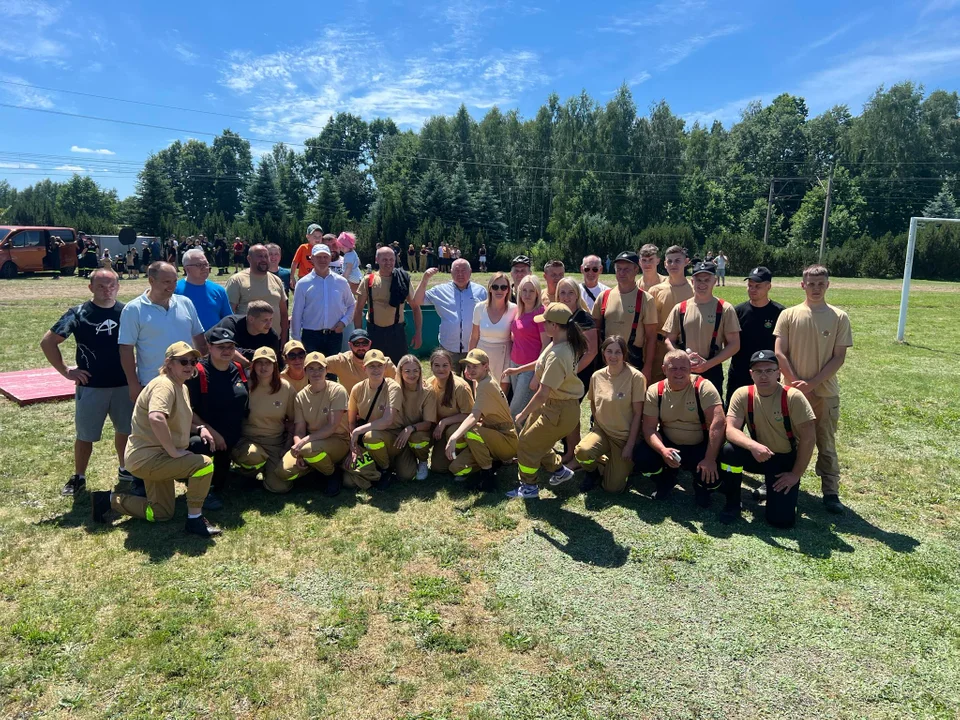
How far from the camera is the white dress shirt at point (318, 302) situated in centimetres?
644

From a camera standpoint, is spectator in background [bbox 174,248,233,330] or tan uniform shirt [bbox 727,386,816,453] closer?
tan uniform shirt [bbox 727,386,816,453]

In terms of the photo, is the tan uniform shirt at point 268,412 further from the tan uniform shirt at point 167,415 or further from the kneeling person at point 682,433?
the kneeling person at point 682,433

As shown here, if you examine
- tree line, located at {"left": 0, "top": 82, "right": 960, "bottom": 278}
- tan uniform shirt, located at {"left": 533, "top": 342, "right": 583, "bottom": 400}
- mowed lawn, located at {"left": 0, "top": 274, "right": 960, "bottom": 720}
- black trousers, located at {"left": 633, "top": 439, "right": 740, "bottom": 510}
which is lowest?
mowed lawn, located at {"left": 0, "top": 274, "right": 960, "bottom": 720}

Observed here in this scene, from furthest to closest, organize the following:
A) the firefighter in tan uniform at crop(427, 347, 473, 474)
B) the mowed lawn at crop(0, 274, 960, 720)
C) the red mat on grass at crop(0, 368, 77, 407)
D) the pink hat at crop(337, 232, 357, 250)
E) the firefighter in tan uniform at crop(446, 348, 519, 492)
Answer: the pink hat at crop(337, 232, 357, 250) < the red mat on grass at crop(0, 368, 77, 407) < the firefighter in tan uniform at crop(427, 347, 473, 474) < the firefighter in tan uniform at crop(446, 348, 519, 492) < the mowed lawn at crop(0, 274, 960, 720)

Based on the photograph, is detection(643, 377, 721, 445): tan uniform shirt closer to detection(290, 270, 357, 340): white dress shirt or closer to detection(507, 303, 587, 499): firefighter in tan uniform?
detection(507, 303, 587, 499): firefighter in tan uniform

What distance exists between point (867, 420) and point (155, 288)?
25.7 ft

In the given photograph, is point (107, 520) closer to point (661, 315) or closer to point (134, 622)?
point (134, 622)

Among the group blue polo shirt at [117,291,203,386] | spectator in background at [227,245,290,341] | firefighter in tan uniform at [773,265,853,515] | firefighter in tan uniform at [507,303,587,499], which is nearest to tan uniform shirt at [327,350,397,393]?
spectator in background at [227,245,290,341]

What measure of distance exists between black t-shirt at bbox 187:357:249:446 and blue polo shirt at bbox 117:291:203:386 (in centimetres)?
29

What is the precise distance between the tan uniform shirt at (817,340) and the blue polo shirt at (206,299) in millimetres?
5106

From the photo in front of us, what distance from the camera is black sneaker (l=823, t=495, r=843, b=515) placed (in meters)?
4.90

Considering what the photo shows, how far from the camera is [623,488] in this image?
5266 mm

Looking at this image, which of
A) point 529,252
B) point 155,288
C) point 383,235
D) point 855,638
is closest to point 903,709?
point 855,638

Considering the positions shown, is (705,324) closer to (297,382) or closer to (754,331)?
(754,331)
